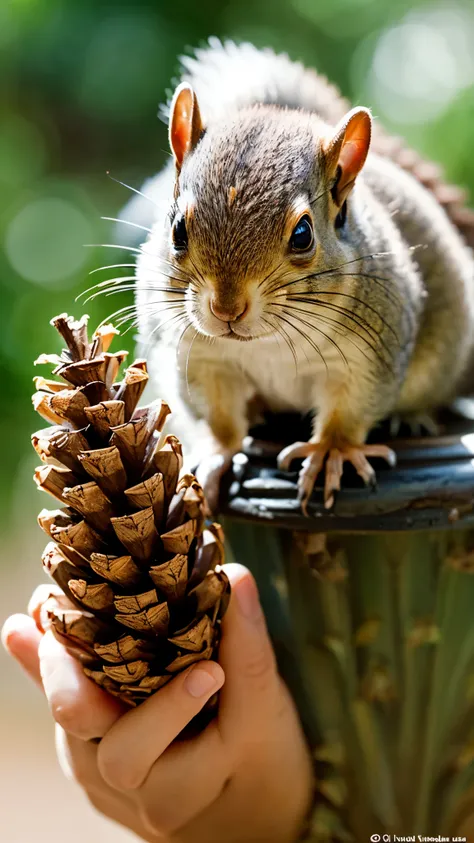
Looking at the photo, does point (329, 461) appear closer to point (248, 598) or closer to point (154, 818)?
point (248, 598)

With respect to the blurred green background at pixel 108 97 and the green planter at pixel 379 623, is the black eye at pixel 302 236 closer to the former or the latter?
the green planter at pixel 379 623

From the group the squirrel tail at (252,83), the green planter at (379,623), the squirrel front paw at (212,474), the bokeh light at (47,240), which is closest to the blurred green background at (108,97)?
the bokeh light at (47,240)

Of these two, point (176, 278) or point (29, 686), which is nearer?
point (176, 278)

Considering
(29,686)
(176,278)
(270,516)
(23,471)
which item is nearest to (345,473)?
(270,516)

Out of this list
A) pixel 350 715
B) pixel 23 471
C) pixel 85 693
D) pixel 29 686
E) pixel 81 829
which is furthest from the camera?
pixel 29 686

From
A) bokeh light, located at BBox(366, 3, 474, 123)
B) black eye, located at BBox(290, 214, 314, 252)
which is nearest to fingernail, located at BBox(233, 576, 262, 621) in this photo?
black eye, located at BBox(290, 214, 314, 252)

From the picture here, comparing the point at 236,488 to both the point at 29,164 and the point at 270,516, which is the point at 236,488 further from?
the point at 29,164
